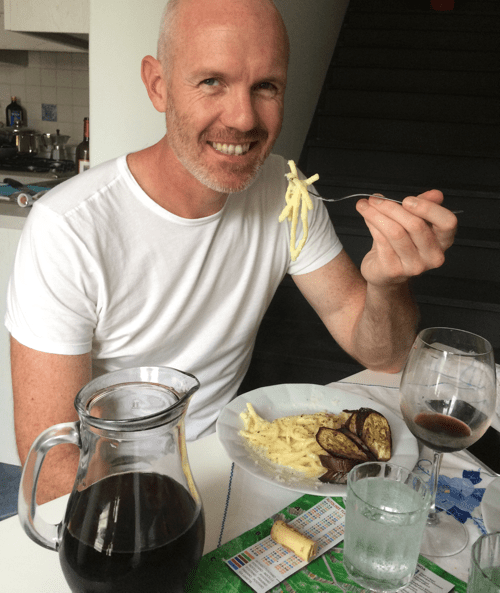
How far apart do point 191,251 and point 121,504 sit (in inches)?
30.5

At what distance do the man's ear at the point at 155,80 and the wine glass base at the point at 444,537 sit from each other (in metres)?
0.99

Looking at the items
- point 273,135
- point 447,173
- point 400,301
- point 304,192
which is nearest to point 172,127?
point 273,135

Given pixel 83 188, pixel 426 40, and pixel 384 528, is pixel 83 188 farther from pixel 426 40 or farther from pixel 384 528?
pixel 426 40

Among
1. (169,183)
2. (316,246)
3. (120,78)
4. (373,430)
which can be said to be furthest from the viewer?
(120,78)

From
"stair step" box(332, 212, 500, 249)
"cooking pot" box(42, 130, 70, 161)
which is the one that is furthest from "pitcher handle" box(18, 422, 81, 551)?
"cooking pot" box(42, 130, 70, 161)

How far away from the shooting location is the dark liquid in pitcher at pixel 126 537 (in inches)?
20.9

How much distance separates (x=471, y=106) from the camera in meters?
3.50

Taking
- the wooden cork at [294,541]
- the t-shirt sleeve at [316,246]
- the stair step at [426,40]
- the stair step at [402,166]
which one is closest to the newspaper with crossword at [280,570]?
the wooden cork at [294,541]

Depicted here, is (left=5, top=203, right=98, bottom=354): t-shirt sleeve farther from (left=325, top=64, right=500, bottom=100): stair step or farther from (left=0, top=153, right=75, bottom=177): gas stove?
(left=325, top=64, right=500, bottom=100): stair step

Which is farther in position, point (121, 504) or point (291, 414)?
point (291, 414)

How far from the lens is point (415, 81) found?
3.65 m

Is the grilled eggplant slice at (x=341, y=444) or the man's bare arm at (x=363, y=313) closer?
the grilled eggplant slice at (x=341, y=444)

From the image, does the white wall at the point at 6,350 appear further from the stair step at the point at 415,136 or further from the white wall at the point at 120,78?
the stair step at the point at 415,136

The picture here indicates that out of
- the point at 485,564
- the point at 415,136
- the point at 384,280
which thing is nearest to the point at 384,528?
the point at 485,564
